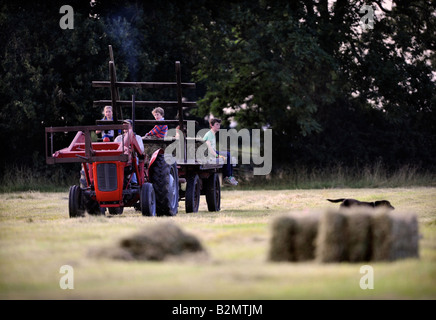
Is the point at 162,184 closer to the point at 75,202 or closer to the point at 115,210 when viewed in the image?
the point at 75,202

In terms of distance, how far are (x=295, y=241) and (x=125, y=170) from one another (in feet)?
20.3

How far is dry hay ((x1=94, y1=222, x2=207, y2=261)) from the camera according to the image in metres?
7.52

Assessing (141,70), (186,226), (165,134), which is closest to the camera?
(186,226)

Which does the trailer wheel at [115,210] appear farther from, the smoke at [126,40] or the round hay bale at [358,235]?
the smoke at [126,40]

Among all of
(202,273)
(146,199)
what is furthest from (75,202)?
(202,273)

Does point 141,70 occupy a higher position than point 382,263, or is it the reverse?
point 141,70

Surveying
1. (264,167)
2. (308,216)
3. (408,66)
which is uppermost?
(408,66)

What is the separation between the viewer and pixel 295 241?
743 cm

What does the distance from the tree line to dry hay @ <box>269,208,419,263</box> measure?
19032 millimetres

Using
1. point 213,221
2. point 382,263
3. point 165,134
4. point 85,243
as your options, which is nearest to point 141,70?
point 165,134

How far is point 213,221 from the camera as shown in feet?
39.0

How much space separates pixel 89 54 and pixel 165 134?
1249 cm

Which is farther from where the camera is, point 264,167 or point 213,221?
point 264,167

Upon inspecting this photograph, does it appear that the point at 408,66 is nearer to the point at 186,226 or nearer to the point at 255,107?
the point at 255,107
